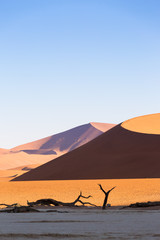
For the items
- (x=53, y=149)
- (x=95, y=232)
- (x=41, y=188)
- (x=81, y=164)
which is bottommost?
(x=95, y=232)

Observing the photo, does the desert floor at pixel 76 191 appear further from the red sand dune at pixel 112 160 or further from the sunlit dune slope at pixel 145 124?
the sunlit dune slope at pixel 145 124

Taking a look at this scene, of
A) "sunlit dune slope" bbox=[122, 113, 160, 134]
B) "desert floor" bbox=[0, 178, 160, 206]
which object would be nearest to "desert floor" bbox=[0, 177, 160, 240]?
"desert floor" bbox=[0, 178, 160, 206]

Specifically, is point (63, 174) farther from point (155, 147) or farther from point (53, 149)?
point (53, 149)

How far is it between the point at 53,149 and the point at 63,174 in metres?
150

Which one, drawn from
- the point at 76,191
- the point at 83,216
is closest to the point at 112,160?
the point at 76,191

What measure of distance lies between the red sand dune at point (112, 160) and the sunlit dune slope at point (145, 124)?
205 cm

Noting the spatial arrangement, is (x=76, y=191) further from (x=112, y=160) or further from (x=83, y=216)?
(x=83, y=216)

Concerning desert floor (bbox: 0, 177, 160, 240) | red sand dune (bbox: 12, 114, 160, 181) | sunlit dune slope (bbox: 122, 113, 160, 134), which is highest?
sunlit dune slope (bbox: 122, 113, 160, 134)

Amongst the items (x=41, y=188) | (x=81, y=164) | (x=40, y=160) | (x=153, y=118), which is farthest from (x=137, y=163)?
(x=40, y=160)

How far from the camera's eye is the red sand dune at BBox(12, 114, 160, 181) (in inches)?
1771

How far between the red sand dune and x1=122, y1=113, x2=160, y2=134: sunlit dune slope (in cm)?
205

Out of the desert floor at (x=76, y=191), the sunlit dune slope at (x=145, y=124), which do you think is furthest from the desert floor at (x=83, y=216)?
the sunlit dune slope at (x=145, y=124)

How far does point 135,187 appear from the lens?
32750mm

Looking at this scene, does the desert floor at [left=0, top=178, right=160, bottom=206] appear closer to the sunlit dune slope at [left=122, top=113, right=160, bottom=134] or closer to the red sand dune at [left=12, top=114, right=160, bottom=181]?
the red sand dune at [left=12, top=114, right=160, bottom=181]
